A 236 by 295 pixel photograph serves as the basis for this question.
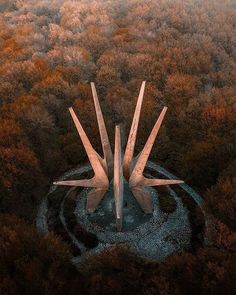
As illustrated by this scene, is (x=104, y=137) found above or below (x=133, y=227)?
above

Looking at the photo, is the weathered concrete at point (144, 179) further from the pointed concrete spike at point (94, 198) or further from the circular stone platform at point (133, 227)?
the pointed concrete spike at point (94, 198)

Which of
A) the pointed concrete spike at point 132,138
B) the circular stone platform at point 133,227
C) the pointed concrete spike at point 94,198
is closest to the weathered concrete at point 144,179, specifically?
the pointed concrete spike at point 132,138

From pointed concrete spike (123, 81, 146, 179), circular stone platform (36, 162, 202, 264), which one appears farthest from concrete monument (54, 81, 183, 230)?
circular stone platform (36, 162, 202, 264)

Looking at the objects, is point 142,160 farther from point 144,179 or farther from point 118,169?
point 118,169

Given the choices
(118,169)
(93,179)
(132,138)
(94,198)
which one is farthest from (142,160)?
(94,198)

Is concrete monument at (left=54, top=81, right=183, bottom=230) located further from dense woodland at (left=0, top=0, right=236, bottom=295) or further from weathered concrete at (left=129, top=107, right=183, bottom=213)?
dense woodland at (left=0, top=0, right=236, bottom=295)
